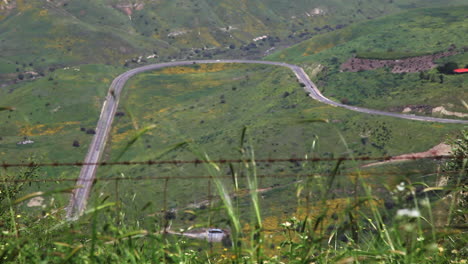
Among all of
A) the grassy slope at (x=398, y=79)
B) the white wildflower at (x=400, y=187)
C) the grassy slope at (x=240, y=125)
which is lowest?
the grassy slope at (x=240, y=125)

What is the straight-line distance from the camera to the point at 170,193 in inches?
4328

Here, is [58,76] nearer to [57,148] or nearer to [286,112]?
[57,148]

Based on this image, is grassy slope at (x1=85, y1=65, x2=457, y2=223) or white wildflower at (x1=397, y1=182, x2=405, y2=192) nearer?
white wildflower at (x1=397, y1=182, x2=405, y2=192)

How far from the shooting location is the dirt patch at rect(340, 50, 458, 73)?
155825 mm

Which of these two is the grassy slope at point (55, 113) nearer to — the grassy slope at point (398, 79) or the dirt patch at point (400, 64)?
the grassy slope at point (398, 79)

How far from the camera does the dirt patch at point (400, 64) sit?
156 metres

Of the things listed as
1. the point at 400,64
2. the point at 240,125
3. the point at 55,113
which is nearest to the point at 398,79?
the point at 400,64

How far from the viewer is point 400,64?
528 ft

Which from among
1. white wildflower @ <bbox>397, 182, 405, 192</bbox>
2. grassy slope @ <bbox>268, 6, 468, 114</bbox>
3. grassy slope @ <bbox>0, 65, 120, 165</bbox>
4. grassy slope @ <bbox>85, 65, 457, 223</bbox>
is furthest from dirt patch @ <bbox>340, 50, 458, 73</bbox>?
white wildflower @ <bbox>397, 182, 405, 192</bbox>

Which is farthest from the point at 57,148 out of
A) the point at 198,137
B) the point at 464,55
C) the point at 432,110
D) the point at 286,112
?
the point at 464,55

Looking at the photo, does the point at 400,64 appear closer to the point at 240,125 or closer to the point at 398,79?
the point at 398,79

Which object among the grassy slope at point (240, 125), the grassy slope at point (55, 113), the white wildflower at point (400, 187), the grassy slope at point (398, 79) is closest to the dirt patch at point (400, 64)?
the grassy slope at point (398, 79)

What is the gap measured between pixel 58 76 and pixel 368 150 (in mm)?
129583

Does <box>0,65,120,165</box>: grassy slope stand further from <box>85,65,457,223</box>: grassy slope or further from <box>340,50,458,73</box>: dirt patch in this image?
<box>340,50,458,73</box>: dirt patch
